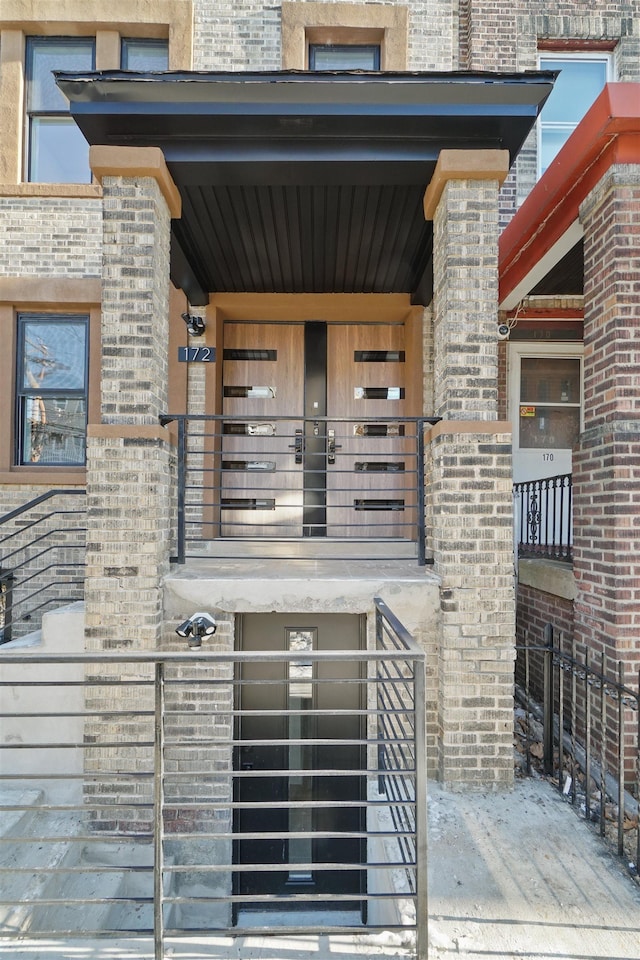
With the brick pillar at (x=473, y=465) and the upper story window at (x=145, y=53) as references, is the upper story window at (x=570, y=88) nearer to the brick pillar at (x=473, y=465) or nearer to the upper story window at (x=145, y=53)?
the brick pillar at (x=473, y=465)

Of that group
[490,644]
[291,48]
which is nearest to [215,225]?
[291,48]

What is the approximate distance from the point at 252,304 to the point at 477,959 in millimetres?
5422

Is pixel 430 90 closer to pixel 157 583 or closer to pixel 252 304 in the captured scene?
pixel 252 304

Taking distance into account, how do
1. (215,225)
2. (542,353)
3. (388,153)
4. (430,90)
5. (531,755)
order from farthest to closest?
(542,353) → (215,225) → (531,755) → (388,153) → (430,90)

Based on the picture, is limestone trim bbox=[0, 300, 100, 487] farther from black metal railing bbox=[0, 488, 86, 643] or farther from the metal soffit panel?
the metal soffit panel

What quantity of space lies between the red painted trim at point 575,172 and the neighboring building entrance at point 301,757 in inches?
133

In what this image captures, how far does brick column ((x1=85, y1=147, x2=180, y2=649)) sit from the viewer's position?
357 centimetres

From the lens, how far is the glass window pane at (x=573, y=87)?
6285 mm

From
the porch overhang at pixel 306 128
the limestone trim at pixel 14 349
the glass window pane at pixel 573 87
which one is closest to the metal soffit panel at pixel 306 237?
the porch overhang at pixel 306 128

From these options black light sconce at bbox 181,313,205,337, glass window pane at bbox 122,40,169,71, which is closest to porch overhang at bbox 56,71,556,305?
black light sconce at bbox 181,313,205,337

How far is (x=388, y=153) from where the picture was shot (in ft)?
12.0

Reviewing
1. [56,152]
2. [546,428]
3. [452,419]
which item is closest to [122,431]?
[452,419]

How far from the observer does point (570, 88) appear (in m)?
6.32

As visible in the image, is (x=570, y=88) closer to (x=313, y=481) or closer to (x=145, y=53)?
(x=145, y=53)
